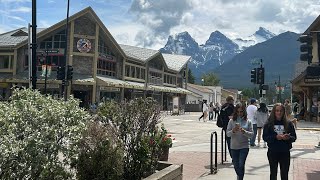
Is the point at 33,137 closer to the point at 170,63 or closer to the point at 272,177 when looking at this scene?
the point at 272,177

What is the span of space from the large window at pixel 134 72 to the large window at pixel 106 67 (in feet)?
7.98

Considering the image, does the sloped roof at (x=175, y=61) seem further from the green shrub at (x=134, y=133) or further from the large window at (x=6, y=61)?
the green shrub at (x=134, y=133)

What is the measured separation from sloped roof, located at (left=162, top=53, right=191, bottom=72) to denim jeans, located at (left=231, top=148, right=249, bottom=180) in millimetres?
60812

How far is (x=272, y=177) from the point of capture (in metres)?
7.30

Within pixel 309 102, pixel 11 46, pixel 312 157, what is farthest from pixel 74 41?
pixel 312 157

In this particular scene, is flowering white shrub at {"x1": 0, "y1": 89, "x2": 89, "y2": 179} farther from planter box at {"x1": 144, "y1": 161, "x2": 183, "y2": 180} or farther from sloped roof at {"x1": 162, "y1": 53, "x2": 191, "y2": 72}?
sloped roof at {"x1": 162, "y1": 53, "x2": 191, "y2": 72}

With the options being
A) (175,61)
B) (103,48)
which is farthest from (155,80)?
(103,48)

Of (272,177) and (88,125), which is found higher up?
(88,125)

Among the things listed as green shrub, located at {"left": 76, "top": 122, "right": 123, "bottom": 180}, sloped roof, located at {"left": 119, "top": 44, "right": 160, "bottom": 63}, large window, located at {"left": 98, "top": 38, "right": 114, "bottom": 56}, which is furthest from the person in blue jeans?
sloped roof, located at {"left": 119, "top": 44, "right": 160, "bottom": 63}

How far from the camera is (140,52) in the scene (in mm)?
60656

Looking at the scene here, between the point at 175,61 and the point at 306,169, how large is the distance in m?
65.8

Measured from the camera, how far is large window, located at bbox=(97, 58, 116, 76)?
47.8 meters

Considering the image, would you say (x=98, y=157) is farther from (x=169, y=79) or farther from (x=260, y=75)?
(x=169, y=79)

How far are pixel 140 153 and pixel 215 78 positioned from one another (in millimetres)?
132086
